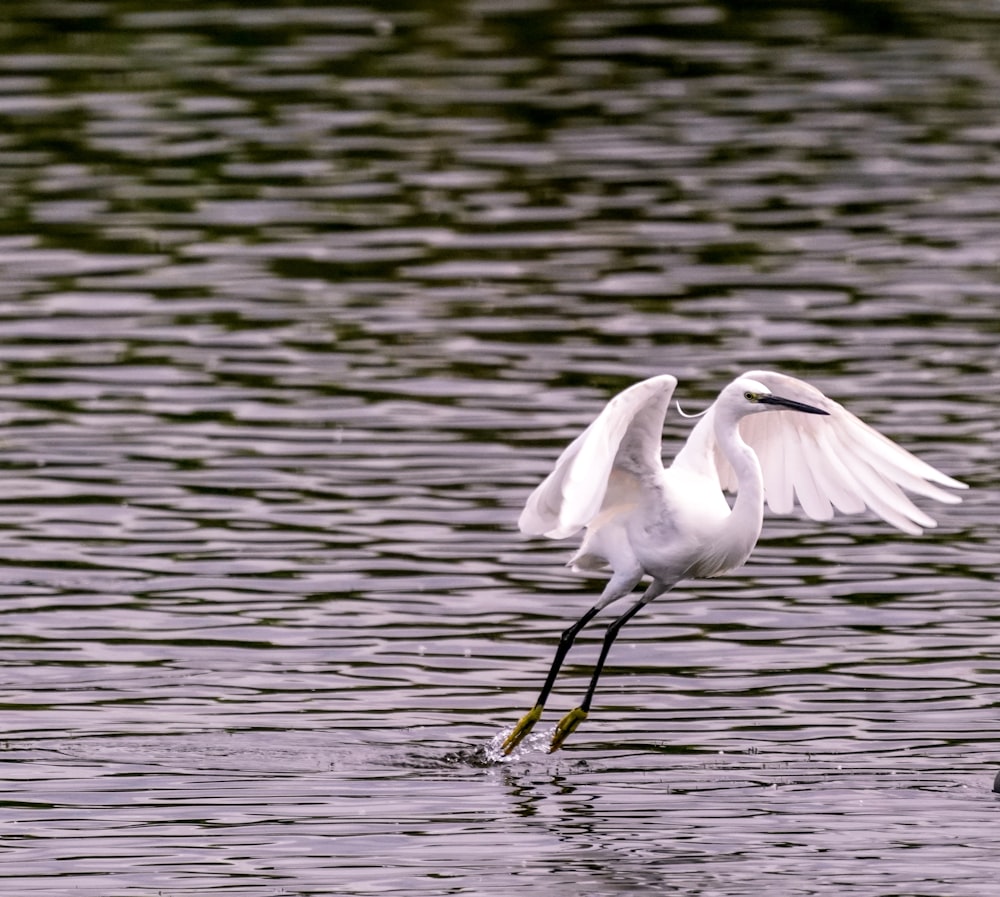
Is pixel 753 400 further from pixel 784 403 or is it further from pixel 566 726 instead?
pixel 566 726

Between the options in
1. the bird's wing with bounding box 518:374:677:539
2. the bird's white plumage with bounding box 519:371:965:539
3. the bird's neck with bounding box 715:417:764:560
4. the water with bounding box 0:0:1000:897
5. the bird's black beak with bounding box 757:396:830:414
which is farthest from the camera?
the bird's neck with bounding box 715:417:764:560

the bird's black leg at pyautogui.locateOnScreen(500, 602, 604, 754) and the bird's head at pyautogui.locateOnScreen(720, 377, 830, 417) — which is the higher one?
the bird's head at pyautogui.locateOnScreen(720, 377, 830, 417)

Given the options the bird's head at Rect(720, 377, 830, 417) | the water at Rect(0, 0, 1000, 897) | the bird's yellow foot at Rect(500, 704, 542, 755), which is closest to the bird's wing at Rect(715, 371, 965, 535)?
the bird's head at Rect(720, 377, 830, 417)

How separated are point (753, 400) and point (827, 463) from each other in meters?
0.93

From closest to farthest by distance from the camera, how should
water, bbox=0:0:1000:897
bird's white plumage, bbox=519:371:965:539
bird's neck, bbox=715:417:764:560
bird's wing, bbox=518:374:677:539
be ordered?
bird's wing, bbox=518:374:677:539
water, bbox=0:0:1000:897
bird's white plumage, bbox=519:371:965:539
bird's neck, bbox=715:417:764:560

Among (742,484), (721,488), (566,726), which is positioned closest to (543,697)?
(566,726)

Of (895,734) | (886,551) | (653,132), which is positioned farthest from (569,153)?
(895,734)

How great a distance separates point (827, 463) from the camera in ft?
44.9

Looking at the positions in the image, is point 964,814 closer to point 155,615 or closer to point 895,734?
point 895,734

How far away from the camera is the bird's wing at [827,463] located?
13156mm

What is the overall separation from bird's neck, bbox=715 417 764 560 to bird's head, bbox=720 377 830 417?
6.1 inches

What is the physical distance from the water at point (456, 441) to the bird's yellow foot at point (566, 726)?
8cm

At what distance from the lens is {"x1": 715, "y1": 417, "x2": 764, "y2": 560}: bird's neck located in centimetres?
1307

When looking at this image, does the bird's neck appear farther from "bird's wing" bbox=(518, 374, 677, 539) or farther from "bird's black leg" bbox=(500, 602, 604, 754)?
"bird's black leg" bbox=(500, 602, 604, 754)
